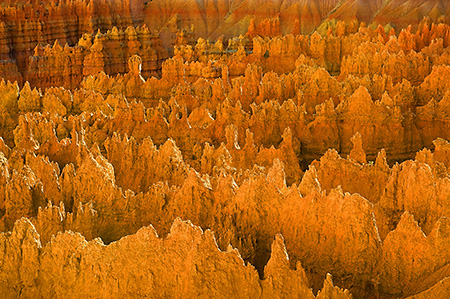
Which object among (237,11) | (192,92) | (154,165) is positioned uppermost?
(154,165)

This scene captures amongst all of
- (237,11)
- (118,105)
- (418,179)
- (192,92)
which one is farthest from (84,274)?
(237,11)

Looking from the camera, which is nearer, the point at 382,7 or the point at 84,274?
the point at 84,274

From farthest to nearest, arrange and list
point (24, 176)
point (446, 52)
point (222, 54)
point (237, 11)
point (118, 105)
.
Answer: point (237, 11)
point (222, 54)
point (446, 52)
point (118, 105)
point (24, 176)

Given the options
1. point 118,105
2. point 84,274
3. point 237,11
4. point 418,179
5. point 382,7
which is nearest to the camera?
point 84,274

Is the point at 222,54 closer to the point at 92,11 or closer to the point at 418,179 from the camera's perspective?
the point at 92,11

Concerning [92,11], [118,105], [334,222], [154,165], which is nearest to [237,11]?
[92,11]

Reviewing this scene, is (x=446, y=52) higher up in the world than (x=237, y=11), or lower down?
higher up
